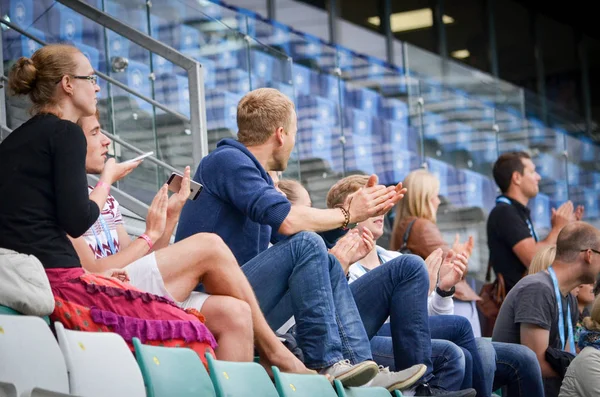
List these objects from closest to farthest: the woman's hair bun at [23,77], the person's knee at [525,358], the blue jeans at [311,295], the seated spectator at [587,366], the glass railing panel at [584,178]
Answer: the woman's hair bun at [23,77] < the blue jeans at [311,295] < the seated spectator at [587,366] < the person's knee at [525,358] < the glass railing panel at [584,178]

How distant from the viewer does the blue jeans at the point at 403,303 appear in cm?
437

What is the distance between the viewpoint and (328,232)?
15.5 ft

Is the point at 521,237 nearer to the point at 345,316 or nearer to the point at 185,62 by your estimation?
the point at 185,62

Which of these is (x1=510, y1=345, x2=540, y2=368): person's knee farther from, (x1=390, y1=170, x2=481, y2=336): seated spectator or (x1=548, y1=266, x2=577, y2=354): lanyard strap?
(x1=390, y1=170, x2=481, y2=336): seated spectator

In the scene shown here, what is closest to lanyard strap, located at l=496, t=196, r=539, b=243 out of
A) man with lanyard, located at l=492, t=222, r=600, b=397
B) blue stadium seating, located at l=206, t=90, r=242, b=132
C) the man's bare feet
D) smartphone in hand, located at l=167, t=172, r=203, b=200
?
man with lanyard, located at l=492, t=222, r=600, b=397

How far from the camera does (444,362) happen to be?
4.56 meters

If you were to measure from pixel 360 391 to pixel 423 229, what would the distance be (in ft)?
7.05

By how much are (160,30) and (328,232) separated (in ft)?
8.43

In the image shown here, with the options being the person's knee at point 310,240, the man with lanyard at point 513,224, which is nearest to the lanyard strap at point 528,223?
the man with lanyard at point 513,224

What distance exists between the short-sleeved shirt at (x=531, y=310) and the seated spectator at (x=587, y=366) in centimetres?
40

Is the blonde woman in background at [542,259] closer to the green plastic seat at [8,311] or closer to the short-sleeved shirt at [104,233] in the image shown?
the short-sleeved shirt at [104,233]

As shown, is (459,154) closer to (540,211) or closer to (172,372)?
(540,211)

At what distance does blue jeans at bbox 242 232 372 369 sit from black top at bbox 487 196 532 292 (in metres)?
2.43

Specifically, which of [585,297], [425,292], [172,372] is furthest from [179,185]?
[585,297]
